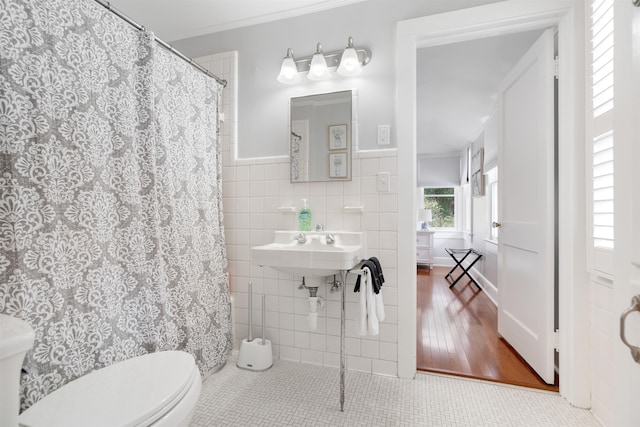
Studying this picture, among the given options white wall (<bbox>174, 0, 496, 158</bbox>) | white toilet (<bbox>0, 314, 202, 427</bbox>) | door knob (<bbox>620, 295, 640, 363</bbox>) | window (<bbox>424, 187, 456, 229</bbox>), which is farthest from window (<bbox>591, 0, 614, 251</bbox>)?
window (<bbox>424, 187, 456, 229</bbox>)

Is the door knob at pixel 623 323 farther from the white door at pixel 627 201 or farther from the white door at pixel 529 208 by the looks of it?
the white door at pixel 529 208

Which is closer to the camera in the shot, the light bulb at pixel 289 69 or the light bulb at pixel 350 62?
the light bulb at pixel 350 62

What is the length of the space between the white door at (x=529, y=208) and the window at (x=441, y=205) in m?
4.11

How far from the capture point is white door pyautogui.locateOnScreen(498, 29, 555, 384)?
5.95 ft

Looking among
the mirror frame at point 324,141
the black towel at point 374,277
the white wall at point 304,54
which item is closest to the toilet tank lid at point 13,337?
the black towel at point 374,277

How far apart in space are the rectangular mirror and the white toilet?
1.29 metres

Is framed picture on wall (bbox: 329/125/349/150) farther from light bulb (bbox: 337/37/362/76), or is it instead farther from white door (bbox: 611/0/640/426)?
white door (bbox: 611/0/640/426)

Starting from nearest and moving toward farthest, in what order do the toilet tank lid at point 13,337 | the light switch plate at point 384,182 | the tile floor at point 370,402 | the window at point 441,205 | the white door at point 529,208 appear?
the toilet tank lid at point 13,337 < the tile floor at point 370,402 < the white door at point 529,208 < the light switch plate at point 384,182 < the window at point 441,205

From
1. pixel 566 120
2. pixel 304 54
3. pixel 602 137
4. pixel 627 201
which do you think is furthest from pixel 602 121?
pixel 304 54

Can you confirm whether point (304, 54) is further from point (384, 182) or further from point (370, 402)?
point (370, 402)

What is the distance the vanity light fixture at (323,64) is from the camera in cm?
190

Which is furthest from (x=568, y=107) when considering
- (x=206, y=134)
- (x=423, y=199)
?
(x=423, y=199)

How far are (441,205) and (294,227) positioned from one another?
5134 mm

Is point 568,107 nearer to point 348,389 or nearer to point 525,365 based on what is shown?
point 525,365
